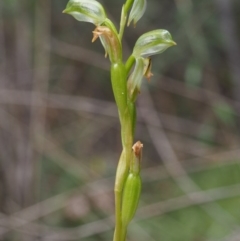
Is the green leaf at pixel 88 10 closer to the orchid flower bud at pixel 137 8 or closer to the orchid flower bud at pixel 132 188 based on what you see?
the orchid flower bud at pixel 137 8

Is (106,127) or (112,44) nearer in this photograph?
(112,44)

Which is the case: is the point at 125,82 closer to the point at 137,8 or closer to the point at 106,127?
the point at 137,8

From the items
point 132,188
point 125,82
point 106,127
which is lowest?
point 106,127

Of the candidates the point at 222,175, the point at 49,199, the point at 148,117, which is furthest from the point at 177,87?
the point at 49,199

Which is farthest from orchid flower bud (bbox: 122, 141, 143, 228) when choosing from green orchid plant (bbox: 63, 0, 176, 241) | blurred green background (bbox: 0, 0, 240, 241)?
blurred green background (bbox: 0, 0, 240, 241)

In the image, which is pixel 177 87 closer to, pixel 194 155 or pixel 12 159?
pixel 194 155

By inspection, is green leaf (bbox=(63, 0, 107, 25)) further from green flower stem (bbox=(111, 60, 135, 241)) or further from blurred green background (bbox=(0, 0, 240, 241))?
blurred green background (bbox=(0, 0, 240, 241))

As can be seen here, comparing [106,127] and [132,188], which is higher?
[132,188]

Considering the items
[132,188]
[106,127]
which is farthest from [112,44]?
→ [106,127]
